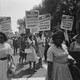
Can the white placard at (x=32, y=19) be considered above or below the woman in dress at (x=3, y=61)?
above

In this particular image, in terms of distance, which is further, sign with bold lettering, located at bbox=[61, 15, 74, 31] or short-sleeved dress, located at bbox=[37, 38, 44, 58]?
short-sleeved dress, located at bbox=[37, 38, 44, 58]

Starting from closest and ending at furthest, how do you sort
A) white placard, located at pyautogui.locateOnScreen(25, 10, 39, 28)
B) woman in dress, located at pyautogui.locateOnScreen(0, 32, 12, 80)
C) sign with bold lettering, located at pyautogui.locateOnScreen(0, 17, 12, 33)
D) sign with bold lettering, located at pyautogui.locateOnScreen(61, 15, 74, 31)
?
woman in dress, located at pyautogui.locateOnScreen(0, 32, 12, 80)
sign with bold lettering, located at pyautogui.locateOnScreen(61, 15, 74, 31)
white placard, located at pyautogui.locateOnScreen(25, 10, 39, 28)
sign with bold lettering, located at pyautogui.locateOnScreen(0, 17, 12, 33)

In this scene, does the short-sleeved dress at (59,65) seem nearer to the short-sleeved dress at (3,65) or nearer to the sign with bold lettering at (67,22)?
the short-sleeved dress at (3,65)

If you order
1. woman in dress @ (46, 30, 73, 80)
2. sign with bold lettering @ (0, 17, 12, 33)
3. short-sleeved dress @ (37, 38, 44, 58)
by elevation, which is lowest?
short-sleeved dress @ (37, 38, 44, 58)

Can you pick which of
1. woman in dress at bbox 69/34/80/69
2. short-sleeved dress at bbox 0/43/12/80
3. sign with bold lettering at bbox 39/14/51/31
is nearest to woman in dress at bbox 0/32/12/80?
short-sleeved dress at bbox 0/43/12/80

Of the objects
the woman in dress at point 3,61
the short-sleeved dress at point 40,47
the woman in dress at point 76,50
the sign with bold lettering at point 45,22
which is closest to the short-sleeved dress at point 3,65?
the woman in dress at point 3,61

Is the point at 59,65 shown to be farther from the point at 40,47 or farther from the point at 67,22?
the point at 40,47

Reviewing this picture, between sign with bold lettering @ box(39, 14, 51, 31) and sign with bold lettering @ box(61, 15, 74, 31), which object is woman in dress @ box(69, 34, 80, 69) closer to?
sign with bold lettering @ box(61, 15, 74, 31)

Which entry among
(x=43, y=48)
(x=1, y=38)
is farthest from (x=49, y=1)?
(x=1, y=38)

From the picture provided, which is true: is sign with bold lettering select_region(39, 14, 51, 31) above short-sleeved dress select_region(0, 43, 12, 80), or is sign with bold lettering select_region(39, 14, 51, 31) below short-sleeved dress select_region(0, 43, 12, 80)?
above

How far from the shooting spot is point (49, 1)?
31.9 metres

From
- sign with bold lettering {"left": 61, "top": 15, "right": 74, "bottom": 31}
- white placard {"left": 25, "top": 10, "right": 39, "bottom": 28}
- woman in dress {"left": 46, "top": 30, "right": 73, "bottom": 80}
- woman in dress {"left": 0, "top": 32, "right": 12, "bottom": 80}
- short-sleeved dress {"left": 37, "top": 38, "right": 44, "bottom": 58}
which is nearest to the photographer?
woman in dress {"left": 46, "top": 30, "right": 73, "bottom": 80}

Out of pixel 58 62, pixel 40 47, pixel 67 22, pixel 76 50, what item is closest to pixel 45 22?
pixel 67 22

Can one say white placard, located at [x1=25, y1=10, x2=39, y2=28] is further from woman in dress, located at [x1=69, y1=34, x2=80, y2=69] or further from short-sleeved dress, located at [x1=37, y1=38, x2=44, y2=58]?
woman in dress, located at [x1=69, y1=34, x2=80, y2=69]
